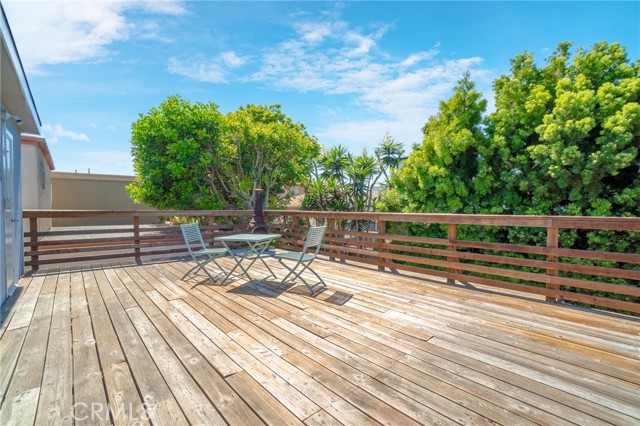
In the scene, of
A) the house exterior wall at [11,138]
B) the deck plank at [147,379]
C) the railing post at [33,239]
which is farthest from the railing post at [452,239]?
the railing post at [33,239]

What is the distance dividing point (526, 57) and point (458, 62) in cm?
229

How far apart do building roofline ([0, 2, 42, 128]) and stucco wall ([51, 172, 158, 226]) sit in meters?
14.0

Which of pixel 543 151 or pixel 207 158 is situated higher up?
pixel 543 151

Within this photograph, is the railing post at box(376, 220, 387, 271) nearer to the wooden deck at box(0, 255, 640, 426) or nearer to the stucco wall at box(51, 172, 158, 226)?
the wooden deck at box(0, 255, 640, 426)

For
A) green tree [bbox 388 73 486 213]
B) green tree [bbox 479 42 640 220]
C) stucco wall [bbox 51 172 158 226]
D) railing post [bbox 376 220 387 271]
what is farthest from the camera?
stucco wall [bbox 51 172 158 226]

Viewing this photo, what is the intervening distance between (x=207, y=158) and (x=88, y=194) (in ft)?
36.4

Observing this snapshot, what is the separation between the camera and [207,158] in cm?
927

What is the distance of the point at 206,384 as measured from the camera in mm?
1809

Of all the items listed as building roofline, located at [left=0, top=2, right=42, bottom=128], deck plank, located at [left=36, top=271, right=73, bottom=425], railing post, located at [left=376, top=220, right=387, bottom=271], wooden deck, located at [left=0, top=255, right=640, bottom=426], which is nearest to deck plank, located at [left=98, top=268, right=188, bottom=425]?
wooden deck, located at [left=0, top=255, right=640, bottom=426]

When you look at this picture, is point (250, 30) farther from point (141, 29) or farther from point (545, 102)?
point (545, 102)

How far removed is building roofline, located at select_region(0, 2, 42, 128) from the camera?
7.84 feet

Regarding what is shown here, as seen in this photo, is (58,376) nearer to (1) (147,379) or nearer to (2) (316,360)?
(1) (147,379)

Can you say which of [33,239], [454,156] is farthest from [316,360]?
[454,156]

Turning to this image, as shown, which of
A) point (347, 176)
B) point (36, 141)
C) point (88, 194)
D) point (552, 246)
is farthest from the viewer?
point (88, 194)
